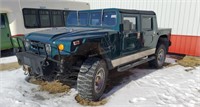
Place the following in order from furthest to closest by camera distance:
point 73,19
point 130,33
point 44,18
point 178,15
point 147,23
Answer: point 44,18 → point 178,15 → point 147,23 → point 73,19 → point 130,33

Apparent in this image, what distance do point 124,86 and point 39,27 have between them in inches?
252

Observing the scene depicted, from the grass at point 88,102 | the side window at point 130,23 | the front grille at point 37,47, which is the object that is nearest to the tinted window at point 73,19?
the side window at point 130,23

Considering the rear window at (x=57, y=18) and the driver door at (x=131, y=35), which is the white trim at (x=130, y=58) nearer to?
the driver door at (x=131, y=35)

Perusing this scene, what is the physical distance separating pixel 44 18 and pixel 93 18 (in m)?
5.75

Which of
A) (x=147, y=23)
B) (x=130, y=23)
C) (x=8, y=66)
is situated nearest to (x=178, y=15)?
(x=147, y=23)

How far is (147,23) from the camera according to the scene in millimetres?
6188

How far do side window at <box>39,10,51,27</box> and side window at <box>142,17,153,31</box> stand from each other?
5.91m

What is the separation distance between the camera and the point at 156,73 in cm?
647

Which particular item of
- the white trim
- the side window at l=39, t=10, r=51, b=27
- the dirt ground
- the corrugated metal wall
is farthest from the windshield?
the corrugated metal wall

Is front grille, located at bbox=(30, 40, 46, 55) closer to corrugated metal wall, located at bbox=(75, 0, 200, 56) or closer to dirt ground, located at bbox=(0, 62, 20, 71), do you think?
dirt ground, located at bbox=(0, 62, 20, 71)

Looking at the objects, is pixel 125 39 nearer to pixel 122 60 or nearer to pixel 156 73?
pixel 122 60

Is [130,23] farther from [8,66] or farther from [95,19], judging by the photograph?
[8,66]

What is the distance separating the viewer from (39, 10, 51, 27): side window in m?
10.0

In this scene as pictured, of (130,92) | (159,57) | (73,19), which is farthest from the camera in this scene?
(159,57)
